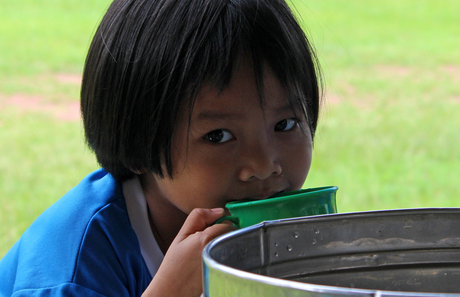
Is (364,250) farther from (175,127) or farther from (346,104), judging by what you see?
(346,104)

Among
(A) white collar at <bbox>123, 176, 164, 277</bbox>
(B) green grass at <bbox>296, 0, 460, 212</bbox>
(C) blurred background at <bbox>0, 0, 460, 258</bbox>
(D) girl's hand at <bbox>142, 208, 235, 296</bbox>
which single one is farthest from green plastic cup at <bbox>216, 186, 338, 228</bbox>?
(C) blurred background at <bbox>0, 0, 460, 258</bbox>

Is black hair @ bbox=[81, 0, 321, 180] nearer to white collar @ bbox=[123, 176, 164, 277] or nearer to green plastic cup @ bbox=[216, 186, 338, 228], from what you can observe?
white collar @ bbox=[123, 176, 164, 277]

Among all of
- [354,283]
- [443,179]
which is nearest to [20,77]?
[443,179]

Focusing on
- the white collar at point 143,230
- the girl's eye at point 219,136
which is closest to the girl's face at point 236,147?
the girl's eye at point 219,136

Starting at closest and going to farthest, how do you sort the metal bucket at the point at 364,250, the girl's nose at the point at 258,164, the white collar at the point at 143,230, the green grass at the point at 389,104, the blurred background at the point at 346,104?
1. the metal bucket at the point at 364,250
2. the girl's nose at the point at 258,164
3. the white collar at the point at 143,230
4. the blurred background at the point at 346,104
5. the green grass at the point at 389,104

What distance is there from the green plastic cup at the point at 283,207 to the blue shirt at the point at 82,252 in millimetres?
254

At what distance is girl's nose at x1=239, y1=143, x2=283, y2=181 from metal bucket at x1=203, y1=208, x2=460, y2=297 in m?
0.38

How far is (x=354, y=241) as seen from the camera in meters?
0.40

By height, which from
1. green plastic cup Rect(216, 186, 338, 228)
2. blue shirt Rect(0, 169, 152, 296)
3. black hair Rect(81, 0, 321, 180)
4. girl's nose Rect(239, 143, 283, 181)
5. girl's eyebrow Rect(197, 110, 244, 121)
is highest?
black hair Rect(81, 0, 321, 180)

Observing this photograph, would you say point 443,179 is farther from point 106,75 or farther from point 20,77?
point 20,77

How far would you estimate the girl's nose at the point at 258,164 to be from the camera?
0.78 m

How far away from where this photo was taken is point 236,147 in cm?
80

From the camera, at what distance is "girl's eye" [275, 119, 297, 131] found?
86 cm

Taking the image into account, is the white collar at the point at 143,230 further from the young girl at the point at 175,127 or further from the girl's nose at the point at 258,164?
the girl's nose at the point at 258,164
